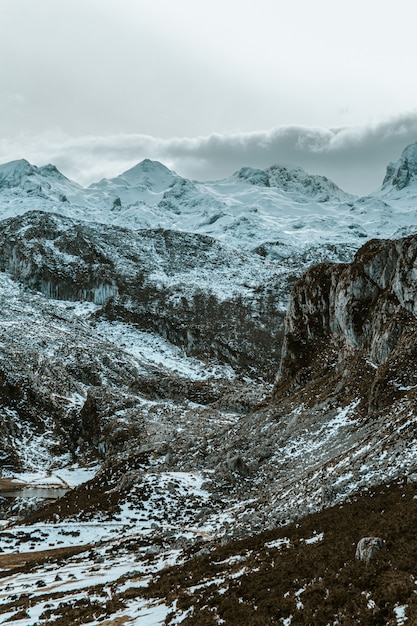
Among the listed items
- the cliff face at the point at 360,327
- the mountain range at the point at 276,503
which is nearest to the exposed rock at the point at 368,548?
the mountain range at the point at 276,503

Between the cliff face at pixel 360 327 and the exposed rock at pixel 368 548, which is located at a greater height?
the cliff face at pixel 360 327

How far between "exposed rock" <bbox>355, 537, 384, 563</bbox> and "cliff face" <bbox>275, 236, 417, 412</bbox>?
29.5m

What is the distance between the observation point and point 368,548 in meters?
21.5

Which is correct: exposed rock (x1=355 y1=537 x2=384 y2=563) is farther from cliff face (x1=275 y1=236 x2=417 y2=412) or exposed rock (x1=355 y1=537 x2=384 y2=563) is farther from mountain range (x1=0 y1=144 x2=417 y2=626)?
cliff face (x1=275 y1=236 x2=417 y2=412)

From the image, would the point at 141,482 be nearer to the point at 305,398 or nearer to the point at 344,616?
the point at 305,398

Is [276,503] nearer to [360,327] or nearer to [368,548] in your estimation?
[368,548]

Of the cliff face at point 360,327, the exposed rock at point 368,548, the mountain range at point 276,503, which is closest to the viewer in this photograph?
the exposed rock at point 368,548

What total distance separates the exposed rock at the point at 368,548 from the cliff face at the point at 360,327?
2951 centimetres

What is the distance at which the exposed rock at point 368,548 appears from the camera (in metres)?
21.2

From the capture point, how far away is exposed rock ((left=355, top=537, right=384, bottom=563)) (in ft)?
69.7

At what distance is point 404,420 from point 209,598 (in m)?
23.4

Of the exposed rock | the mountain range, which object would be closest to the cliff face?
the mountain range

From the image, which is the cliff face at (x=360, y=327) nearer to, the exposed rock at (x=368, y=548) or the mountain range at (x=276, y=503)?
the mountain range at (x=276, y=503)

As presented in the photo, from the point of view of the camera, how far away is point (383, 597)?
17.6 metres
